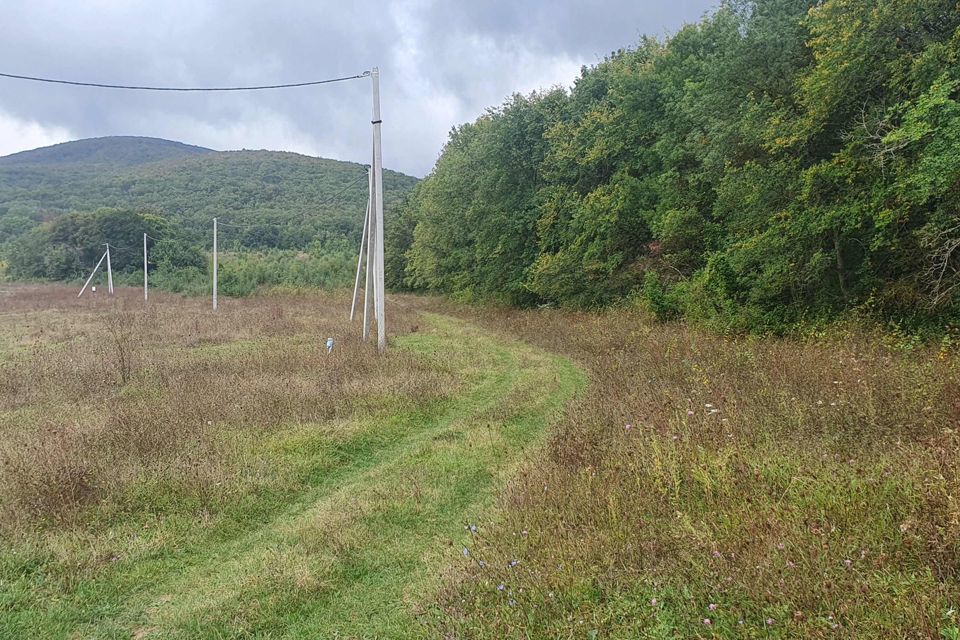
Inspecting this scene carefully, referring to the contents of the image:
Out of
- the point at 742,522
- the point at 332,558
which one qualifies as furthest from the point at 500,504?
the point at 742,522

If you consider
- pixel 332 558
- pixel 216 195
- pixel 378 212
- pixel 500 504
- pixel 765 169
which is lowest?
pixel 332 558

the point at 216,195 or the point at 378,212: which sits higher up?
the point at 216,195

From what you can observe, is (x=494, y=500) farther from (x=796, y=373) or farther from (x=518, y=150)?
(x=518, y=150)

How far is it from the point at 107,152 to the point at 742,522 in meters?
192

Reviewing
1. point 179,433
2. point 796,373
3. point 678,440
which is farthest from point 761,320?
point 179,433

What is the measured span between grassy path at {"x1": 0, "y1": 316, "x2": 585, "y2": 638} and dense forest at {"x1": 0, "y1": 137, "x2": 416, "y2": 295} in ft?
133

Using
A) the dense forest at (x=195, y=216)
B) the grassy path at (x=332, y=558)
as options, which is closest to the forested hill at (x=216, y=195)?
the dense forest at (x=195, y=216)

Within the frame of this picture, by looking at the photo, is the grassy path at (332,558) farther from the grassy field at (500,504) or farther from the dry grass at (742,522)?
the dry grass at (742,522)

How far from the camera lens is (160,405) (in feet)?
26.7

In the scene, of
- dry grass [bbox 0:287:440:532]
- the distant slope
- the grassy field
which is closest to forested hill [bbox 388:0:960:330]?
the grassy field

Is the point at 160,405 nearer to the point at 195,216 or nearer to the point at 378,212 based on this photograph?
the point at 378,212

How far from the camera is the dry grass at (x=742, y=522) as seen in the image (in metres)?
2.81

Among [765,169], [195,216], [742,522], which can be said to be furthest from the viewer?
[195,216]

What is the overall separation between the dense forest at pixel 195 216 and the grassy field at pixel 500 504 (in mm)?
39172
